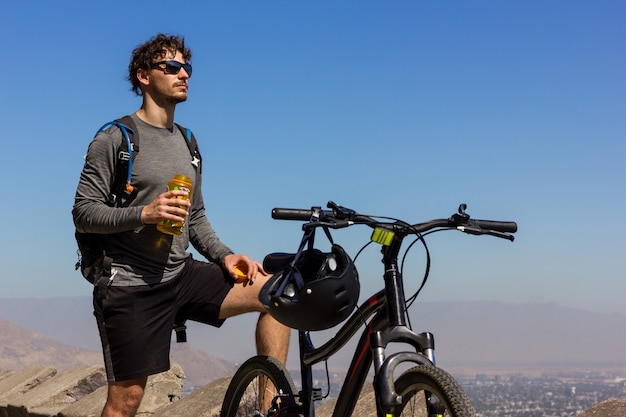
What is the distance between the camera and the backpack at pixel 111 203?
482 cm

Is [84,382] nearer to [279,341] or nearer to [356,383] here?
[279,341]

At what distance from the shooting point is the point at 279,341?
198 inches

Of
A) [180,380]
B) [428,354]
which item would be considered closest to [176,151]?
[428,354]

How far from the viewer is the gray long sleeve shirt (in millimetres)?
Result: 4734

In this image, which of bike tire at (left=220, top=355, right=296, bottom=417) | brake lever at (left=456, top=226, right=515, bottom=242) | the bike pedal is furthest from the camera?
bike tire at (left=220, top=355, right=296, bottom=417)

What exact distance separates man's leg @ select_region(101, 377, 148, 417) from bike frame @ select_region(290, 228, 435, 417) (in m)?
1.30

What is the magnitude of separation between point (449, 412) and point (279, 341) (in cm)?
185

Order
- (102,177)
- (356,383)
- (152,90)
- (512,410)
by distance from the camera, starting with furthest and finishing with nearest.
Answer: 1. (512,410)
2. (152,90)
3. (102,177)
4. (356,383)

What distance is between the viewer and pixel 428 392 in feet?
11.6

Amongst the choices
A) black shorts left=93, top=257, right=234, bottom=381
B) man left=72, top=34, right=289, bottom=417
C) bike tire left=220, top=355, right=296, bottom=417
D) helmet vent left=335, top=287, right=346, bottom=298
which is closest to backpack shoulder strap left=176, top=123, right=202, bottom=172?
man left=72, top=34, right=289, bottom=417

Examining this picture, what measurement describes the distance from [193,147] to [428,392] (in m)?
2.30

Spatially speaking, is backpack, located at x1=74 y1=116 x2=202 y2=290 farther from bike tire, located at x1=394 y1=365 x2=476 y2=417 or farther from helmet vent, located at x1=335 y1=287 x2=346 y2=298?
bike tire, located at x1=394 y1=365 x2=476 y2=417

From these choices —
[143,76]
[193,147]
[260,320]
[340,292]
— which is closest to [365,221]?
[340,292]

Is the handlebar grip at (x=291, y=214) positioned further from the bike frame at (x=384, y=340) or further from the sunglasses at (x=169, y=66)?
the sunglasses at (x=169, y=66)
